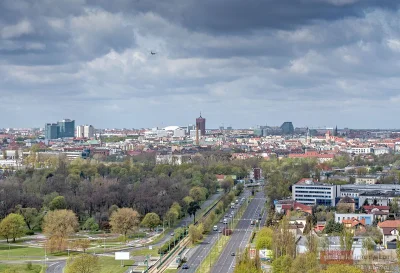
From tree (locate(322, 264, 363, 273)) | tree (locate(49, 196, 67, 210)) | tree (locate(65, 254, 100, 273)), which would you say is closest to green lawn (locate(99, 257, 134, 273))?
tree (locate(65, 254, 100, 273))

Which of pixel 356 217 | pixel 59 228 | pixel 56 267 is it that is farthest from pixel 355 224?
pixel 56 267

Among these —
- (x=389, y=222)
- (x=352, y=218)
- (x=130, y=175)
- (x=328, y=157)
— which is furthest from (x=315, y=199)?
(x=328, y=157)

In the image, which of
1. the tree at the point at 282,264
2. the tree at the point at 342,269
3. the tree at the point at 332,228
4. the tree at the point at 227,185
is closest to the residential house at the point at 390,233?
the tree at the point at 332,228

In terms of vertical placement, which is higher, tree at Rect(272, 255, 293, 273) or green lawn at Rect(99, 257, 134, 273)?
tree at Rect(272, 255, 293, 273)

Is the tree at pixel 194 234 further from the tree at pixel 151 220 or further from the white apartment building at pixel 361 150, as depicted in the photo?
the white apartment building at pixel 361 150

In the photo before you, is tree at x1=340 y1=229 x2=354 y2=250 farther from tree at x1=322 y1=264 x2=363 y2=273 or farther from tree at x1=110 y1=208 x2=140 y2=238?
tree at x1=110 y1=208 x2=140 y2=238

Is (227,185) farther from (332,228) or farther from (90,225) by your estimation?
(332,228)

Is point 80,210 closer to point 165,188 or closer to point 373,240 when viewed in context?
point 165,188
